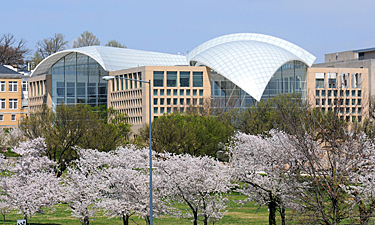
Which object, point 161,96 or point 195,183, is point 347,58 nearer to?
point 161,96

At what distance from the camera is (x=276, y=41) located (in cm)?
11388

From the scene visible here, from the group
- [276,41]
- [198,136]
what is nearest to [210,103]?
[198,136]

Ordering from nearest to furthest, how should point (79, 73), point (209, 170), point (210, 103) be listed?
point (209, 170)
point (210, 103)
point (79, 73)

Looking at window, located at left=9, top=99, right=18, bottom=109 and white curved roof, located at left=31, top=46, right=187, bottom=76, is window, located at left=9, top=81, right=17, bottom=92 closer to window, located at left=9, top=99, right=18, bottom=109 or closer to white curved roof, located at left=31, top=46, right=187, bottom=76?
window, located at left=9, top=99, right=18, bottom=109

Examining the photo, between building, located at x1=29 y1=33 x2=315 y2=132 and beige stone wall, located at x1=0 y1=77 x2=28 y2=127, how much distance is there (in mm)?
6138

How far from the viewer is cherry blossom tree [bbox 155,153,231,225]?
3350 cm

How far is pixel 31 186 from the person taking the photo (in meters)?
37.4

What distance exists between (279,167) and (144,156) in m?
10.5

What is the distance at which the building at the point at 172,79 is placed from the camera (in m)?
85.1

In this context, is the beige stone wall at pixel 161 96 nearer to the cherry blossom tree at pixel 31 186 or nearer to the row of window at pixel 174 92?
the row of window at pixel 174 92

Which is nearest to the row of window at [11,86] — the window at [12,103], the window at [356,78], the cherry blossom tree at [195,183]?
the window at [12,103]

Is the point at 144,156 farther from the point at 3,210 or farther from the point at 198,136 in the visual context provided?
the point at 198,136

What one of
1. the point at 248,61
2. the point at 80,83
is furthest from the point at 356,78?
the point at 80,83

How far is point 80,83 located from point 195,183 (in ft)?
212
